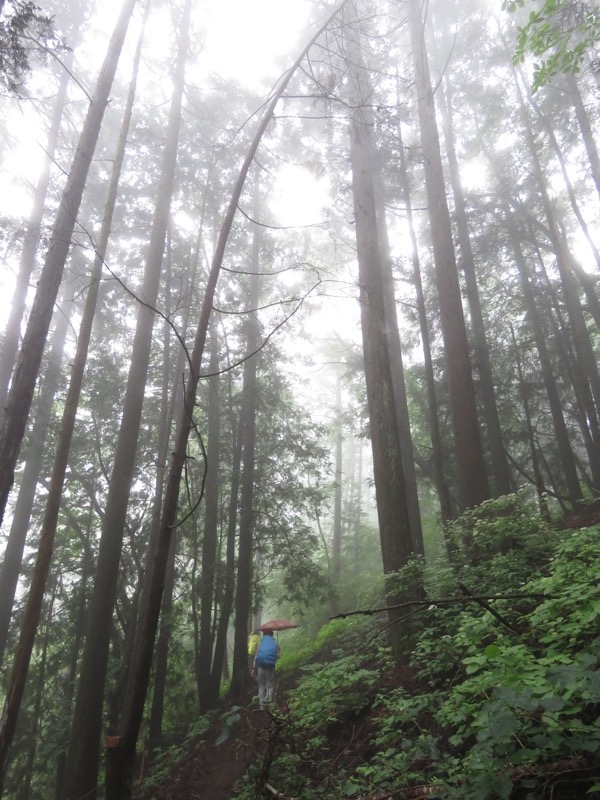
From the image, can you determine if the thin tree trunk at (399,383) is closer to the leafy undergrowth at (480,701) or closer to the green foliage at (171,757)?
the leafy undergrowth at (480,701)

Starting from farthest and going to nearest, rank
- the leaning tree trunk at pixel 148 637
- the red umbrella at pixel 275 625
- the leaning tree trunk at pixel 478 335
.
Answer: the leaning tree trunk at pixel 478 335 → the red umbrella at pixel 275 625 → the leaning tree trunk at pixel 148 637

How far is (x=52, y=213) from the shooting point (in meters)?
14.8

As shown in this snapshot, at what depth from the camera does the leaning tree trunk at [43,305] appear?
5.66 m

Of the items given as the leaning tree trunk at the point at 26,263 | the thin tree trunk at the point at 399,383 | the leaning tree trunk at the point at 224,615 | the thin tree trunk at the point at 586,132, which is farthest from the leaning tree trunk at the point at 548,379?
the leaning tree trunk at the point at 26,263

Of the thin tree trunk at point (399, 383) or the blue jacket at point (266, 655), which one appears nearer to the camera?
the blue jacket at point (266, 655)

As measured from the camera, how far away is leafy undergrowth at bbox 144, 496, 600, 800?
2.19 metres

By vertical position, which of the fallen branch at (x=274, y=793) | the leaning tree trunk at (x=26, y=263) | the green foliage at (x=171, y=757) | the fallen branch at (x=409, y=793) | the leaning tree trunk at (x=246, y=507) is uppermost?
the leaning tree trunk at (x=26, y=263)

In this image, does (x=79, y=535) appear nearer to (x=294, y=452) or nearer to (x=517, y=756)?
(x=294, y=452)

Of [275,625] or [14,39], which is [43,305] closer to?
[14,39]

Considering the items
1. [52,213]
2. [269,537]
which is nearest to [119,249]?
[52,213]

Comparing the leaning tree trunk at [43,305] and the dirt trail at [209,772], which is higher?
the leaning tree trunk at [43,305]

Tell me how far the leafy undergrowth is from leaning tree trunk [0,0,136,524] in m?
4.19

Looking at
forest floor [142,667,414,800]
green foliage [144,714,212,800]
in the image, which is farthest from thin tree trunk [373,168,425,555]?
green foliage [144,714,212,800]

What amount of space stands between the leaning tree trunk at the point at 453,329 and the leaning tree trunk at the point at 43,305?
519 cm
